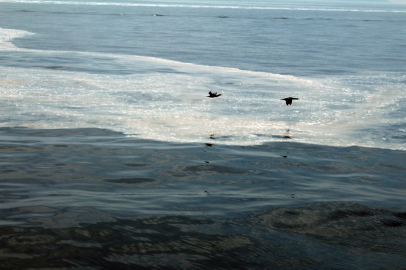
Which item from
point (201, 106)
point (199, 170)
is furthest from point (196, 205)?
point (201, 106)

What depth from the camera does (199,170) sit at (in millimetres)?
8648

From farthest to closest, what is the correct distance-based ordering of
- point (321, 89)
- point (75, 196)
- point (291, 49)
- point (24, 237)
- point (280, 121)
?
point (291, 49)
point (321, 89)
point (280, 121)
point (75, 196)
point (24, 237)

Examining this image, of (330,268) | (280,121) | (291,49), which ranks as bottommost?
(330,268)

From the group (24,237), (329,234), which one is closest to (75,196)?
(24,237)

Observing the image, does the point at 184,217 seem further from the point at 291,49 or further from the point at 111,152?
the point at 291,49

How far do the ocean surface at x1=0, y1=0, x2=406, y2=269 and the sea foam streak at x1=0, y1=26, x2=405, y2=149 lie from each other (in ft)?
0.21

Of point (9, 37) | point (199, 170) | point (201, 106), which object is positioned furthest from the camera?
point (9, 37)

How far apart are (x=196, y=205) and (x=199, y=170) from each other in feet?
5.14

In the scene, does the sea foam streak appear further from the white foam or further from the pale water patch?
the white foam

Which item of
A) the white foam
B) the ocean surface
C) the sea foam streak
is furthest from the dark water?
the white foam

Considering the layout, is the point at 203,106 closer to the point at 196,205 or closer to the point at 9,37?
the point at 196,205

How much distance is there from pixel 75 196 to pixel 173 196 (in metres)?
1.44

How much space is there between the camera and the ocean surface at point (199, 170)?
5.95 m

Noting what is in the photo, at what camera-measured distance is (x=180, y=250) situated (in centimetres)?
591
